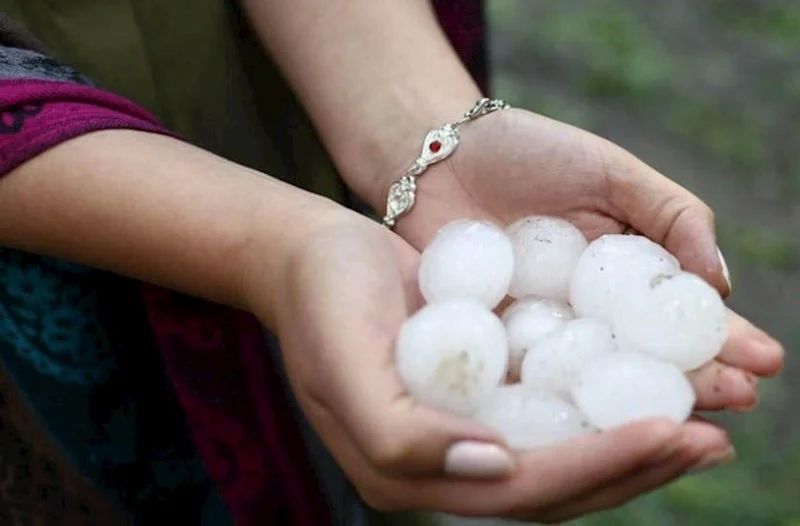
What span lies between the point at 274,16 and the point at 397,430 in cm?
48

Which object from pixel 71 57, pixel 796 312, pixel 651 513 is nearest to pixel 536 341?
pixel 71 57

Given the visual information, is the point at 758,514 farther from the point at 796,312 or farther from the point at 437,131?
the point at 437,131

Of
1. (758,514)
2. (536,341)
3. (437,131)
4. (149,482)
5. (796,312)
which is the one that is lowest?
(758,514)

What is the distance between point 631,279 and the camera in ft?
2.39

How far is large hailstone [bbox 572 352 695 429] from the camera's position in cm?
63

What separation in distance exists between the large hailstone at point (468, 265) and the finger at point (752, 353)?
17 cm

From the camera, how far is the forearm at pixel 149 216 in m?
0.67

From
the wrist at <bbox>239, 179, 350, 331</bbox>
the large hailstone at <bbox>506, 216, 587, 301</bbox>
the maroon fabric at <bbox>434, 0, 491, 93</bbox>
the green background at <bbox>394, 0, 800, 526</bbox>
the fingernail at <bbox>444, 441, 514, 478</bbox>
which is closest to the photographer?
the fingernail at <bbox>444, 441, 514, 478</bbox>

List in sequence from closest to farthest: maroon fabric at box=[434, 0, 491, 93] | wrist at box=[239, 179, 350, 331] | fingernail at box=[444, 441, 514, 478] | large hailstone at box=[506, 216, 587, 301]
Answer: fingernail at box=[444, 441, 514, 478] → wrist at box=[239, 179, 350, 331] → large hailstone at box=[506, 216, 587, 301] → maroon fabric at box=[434, 0, 491, 93]

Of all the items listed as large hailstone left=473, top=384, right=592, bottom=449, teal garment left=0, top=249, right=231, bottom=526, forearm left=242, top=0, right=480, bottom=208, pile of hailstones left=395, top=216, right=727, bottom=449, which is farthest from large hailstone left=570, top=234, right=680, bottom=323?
teal garment left=0, top=249, right=231, bottom=526

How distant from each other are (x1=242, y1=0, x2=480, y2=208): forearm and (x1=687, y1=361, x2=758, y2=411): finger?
340mm

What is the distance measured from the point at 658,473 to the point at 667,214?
24cm

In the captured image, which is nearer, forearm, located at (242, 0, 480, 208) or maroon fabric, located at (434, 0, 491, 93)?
forearm, located at (242, 0, 480, 208)

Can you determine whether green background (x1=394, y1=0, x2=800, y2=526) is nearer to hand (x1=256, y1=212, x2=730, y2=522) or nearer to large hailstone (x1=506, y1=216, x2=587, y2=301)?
large hailstone (x1=506, y1=216, x2=587, y2=301)
